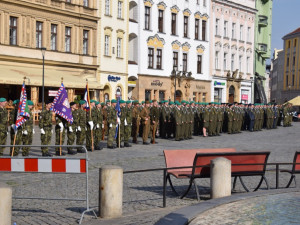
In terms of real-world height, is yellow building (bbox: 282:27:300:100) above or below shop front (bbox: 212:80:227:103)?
above

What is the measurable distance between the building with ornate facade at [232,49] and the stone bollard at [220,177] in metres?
48.3

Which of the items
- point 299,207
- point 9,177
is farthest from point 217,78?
point 299,207

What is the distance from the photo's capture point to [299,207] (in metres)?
8.91

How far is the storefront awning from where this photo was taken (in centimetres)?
3456

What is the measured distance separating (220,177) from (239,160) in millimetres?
1072

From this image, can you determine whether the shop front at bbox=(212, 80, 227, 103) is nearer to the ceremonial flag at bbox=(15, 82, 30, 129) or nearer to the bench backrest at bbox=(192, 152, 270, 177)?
the ceremonial flag at bbox=(15, 82, 30, 129)

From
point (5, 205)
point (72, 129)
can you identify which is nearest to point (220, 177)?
point (5, 205)

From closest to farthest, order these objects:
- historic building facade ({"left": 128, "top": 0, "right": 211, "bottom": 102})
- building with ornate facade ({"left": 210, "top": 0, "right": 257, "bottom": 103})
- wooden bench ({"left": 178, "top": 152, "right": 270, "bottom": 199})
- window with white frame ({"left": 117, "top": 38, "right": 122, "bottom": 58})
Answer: wooden bench ({"left": 178, "top": 152, "right": 270, "bottom": 199}) → window with white frame ({"left": 117, "top": 38, "right": 122, "bottom": 58}) → historic building facade ({"left": 128, "top": 0, "right": 211, "bottom": 102}) → building with ornate facade ({"left": 210, "top": 0, "right": 257, "bottom": 103})

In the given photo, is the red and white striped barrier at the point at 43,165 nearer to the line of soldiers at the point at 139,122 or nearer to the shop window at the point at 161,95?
the line of soldiers at the point at 139,122

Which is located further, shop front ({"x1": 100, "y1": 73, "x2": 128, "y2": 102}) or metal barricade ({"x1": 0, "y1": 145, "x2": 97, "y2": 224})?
shop front ({"x1": 100, "y1": 73, "x2": 128, "y2": 102})

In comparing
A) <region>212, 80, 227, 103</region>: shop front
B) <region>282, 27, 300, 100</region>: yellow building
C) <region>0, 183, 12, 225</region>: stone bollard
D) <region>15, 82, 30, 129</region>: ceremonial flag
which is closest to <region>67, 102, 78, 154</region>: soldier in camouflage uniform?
<region>15, 82, 30, 129</region>: ceremonial flag

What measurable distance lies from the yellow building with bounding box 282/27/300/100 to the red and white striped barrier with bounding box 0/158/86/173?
300 ft

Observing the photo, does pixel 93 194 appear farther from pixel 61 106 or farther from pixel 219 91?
pixel 219 91

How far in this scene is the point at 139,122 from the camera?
86.2 ft
